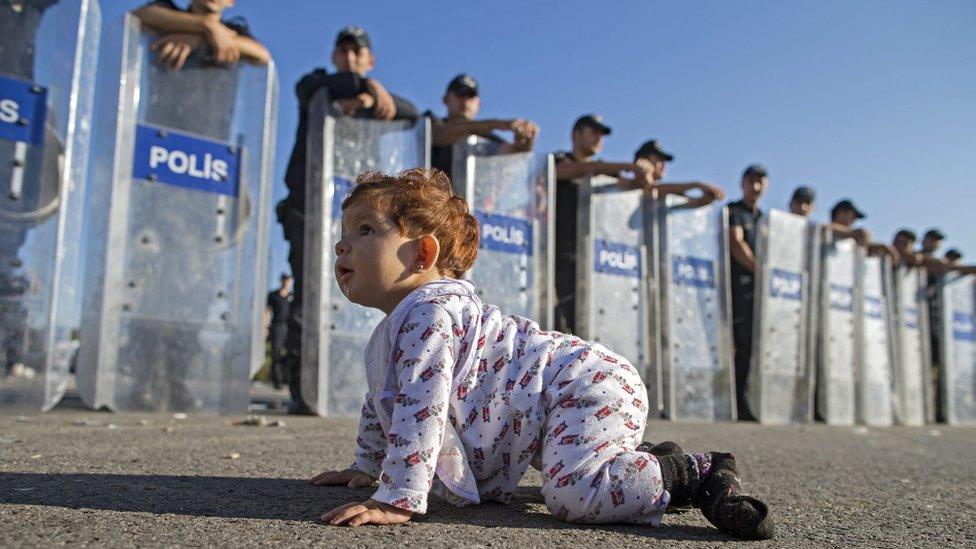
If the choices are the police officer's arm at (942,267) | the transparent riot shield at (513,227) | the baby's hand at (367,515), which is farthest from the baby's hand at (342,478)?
the police officer's arm at (942,267)

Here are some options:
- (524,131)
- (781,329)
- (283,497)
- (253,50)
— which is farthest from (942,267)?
(283,497)

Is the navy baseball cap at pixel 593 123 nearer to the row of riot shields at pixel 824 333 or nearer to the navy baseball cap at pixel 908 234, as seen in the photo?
the row of riot shields at pixel 824 333

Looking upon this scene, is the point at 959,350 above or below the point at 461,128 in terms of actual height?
below

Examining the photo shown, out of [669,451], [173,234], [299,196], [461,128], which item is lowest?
[669,451]

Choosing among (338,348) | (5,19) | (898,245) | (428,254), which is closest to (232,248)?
(338,348)

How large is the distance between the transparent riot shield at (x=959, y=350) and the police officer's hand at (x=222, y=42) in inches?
332

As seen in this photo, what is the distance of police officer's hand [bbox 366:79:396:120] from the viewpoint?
430cm

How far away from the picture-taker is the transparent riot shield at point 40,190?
3.40 metres

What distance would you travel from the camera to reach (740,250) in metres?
6.34

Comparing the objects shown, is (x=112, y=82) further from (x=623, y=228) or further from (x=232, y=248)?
(x=623, y=228)

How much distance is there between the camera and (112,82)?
372 cm

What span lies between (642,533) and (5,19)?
12.0 feet

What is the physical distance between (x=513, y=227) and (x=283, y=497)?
324 cm

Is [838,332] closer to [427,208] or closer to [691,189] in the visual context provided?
[691,189]
